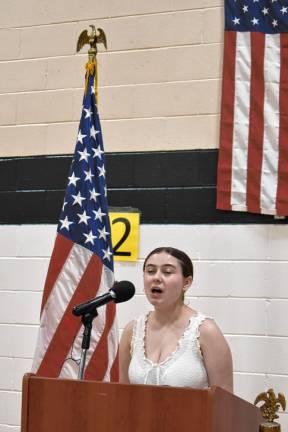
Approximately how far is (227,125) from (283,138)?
29cm

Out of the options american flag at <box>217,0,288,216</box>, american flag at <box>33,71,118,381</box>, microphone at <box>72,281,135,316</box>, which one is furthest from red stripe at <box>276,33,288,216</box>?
microphone at <box>72,281,135,316</box>

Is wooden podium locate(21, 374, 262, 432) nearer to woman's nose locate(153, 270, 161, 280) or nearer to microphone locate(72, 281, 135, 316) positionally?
microphone locate(72, 281, 135, 316)

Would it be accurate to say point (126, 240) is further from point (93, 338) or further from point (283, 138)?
point (283, 138)

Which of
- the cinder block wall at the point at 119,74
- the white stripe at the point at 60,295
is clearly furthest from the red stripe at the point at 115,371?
the cinder block wall at the point at 119,74

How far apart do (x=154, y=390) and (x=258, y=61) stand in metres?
2.22

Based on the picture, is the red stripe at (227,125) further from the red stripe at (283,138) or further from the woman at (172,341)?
the woman at (172,341)

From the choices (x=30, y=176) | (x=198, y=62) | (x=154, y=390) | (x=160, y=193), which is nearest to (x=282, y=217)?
(x=160, y=193)

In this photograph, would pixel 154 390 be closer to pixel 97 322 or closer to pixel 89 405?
pixel 89 405

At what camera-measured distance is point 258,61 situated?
3.67 metres

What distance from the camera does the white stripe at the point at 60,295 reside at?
317 centimetres

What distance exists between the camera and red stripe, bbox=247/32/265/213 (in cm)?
357

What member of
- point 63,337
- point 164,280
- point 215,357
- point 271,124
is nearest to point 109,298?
point 164,280

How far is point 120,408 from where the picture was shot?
1.95 meters

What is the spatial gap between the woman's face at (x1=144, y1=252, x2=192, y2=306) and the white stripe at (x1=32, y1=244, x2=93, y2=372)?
0.61m
